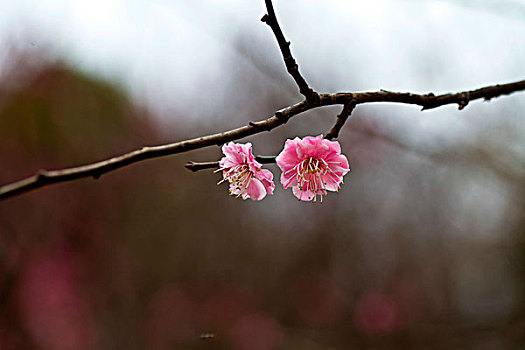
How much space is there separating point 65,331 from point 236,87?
140 cm

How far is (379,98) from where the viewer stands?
1.46 ft

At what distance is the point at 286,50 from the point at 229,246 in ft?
6.90

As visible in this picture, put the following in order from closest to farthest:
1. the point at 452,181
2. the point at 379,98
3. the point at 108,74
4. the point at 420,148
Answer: the point at 379,98
the point at 420,148
the point at 452,181
the point at 108,74

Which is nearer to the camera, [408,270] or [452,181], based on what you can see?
[452,181]

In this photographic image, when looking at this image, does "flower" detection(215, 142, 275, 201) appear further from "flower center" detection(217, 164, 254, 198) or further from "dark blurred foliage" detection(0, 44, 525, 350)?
"dark blurred foliage" detection(0, 44, 525, 350)

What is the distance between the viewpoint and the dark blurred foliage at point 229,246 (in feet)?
7.16

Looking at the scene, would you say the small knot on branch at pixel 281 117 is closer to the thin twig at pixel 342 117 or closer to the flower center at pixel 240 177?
the thin twig at pixel 342 117

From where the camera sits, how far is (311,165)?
0.57 meters

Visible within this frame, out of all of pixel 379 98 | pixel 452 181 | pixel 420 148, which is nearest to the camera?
pixel 379 98

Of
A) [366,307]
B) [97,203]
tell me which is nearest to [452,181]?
[366,307]

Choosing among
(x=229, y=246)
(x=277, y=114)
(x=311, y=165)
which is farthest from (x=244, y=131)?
(x=229, y=246)

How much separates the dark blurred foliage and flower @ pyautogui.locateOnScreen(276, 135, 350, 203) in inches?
61.5

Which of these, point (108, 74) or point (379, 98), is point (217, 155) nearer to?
point (108, 74)

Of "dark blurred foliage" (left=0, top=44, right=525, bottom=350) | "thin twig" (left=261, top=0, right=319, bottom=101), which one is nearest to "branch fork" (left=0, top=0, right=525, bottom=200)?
"thin twig" (left=261, top=0, right=319, bottom=101)
